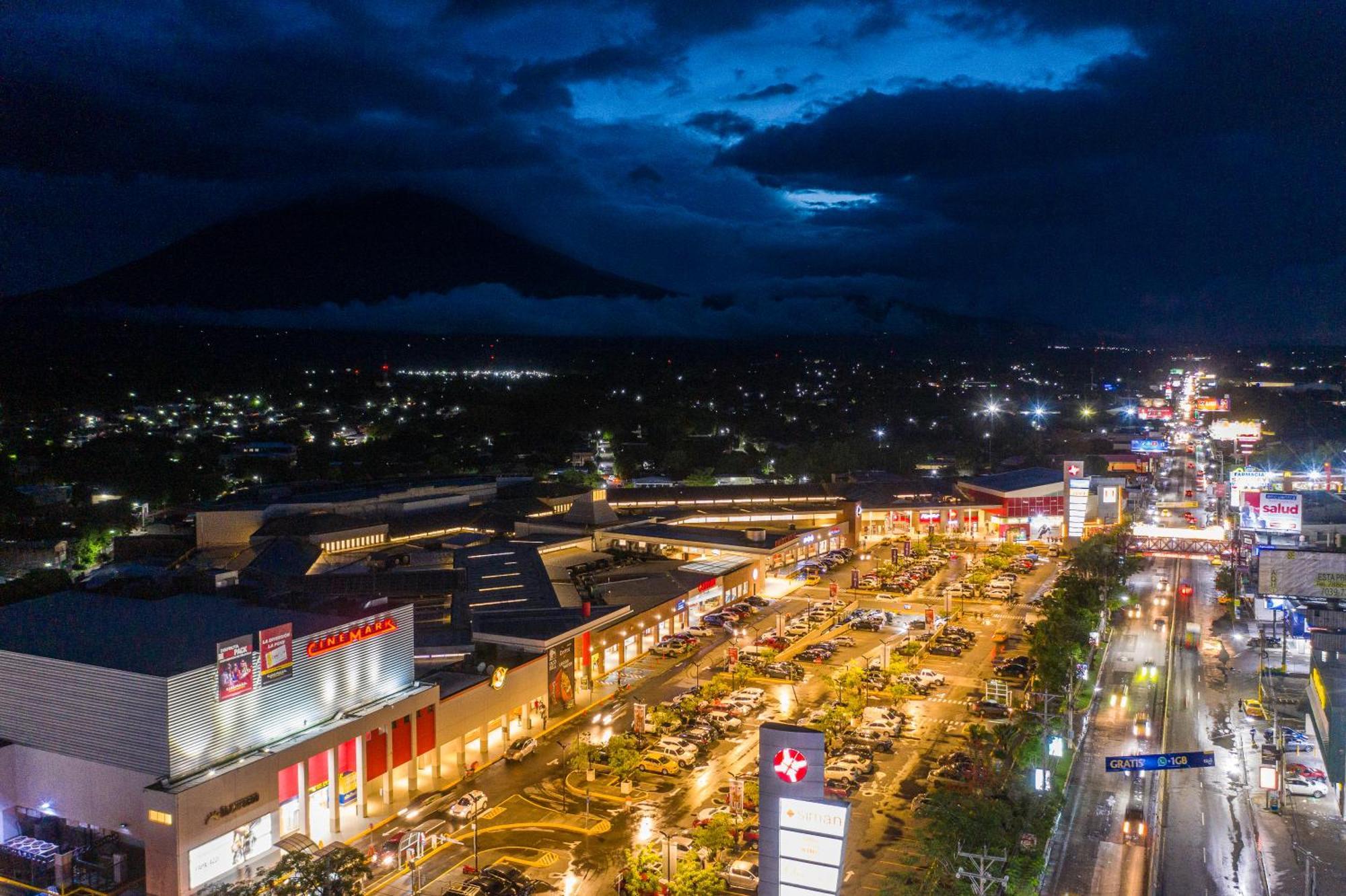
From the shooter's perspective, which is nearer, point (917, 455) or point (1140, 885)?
point (1140, 885)

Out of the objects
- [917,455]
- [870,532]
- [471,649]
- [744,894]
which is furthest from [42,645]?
[917,455]

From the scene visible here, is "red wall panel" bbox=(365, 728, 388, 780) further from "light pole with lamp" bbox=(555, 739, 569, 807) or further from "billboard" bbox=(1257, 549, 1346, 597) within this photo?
"billboard" bbox=(1257, 549, 1346, 597)

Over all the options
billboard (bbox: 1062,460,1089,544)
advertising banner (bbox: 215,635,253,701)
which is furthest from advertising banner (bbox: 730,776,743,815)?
billboard (bbox: 1062,460,1089,544)

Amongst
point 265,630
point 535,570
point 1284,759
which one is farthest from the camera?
point 535,570

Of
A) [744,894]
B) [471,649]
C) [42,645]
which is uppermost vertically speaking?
[42,645]

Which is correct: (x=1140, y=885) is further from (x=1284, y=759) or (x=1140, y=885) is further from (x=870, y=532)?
(x=870, y=532)

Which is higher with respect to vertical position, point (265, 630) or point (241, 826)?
point (265, 630)

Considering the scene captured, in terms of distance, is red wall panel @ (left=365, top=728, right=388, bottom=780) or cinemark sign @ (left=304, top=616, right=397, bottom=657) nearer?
cinemark sign @ (left=304, top=616, right=397, bottom=657)

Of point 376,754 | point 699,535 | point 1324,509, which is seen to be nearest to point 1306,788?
point 376,754
